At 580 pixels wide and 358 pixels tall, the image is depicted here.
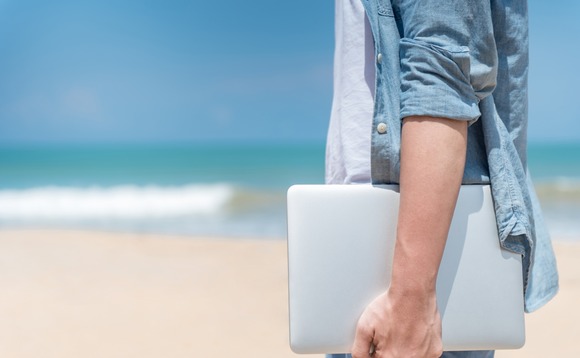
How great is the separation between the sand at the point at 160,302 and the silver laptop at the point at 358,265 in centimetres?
230

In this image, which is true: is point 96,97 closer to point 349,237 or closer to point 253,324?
point 253,324

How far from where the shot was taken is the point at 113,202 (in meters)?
12.3

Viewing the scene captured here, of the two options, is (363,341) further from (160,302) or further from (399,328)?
(160,302)

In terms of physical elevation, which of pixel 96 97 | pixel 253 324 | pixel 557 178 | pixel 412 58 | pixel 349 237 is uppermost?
pixel 96 97

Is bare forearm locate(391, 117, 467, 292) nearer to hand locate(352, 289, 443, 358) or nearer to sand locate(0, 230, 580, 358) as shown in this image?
hand locate(352, 289, 443, 358)

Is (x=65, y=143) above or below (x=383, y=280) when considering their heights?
above

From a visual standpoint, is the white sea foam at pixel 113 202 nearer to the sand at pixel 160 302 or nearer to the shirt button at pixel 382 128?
the sand at pixel 160 302

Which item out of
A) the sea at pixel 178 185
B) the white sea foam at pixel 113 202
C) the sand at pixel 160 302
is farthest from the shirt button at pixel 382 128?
the white sea foam at pixel 113 202

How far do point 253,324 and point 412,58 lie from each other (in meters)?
2.86

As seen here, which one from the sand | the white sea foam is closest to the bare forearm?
the sand

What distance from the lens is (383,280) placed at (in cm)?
71

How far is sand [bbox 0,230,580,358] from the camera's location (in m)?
3.11

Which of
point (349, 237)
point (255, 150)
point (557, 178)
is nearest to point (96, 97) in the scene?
point (255, 150)

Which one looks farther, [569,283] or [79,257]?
[79,257]
